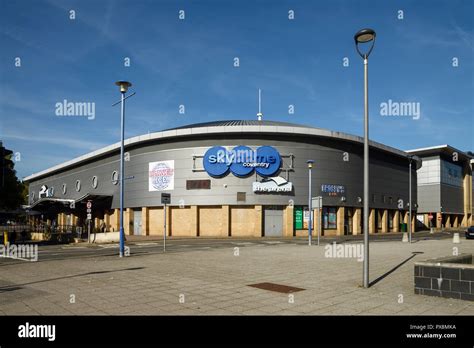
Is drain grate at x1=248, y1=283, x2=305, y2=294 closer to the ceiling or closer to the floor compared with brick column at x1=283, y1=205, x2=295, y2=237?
closer to the ceiling

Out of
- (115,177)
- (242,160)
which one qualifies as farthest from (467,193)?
(115,177)

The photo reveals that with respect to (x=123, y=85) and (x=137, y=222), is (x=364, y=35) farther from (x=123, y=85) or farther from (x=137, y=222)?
(x=137, y=222)

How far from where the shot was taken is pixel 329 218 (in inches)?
1866

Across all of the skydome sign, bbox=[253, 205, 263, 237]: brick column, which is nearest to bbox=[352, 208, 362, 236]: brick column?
the skydome sign

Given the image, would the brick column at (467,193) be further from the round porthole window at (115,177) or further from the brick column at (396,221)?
the round porthole window at (115,177)

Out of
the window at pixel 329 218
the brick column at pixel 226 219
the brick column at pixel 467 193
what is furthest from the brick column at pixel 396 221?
the brick column at pixel 467 193

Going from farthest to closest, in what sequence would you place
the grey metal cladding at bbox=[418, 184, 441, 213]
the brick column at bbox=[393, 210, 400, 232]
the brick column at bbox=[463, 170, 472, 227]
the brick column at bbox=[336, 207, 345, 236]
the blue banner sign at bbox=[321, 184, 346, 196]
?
the brick column at bbox=[463, 170, 472, 227] < the grey metal cladding at bbox=[418, 184, 441, 213] < the brick column at bbox=[393, 210, 400, 232] < the brick column at bbox=[336, 207, 345, 236] < the blue banner sign at bbox=[321, 184, 346, 196]

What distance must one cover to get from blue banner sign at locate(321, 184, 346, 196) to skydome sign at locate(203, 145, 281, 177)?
6.07 m

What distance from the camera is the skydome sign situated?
1730 inches

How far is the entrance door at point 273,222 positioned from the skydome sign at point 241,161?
150 inches

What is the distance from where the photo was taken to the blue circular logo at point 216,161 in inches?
1730

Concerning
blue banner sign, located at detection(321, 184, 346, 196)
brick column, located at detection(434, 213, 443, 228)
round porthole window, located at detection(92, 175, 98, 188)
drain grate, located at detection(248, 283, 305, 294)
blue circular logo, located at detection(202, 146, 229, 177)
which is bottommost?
brick column, located at detection(434, 213, 443, 228)

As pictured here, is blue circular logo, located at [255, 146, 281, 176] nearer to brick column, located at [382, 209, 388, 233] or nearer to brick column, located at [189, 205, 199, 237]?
brick column, located at [189, 205, 199, 237]
